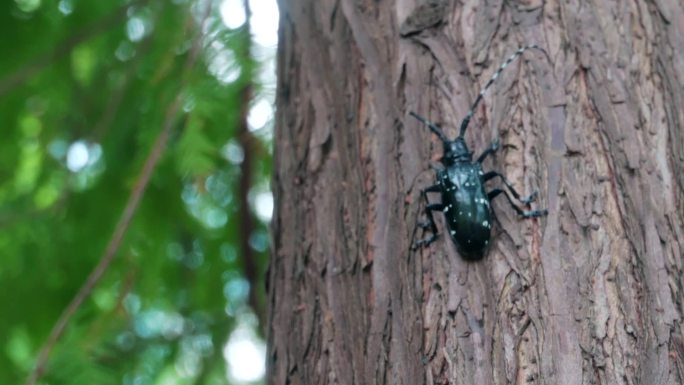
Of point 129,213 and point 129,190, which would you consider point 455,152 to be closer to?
point 129,213

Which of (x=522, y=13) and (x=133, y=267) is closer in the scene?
(x=522, y=13)

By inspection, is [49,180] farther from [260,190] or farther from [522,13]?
[522,13]

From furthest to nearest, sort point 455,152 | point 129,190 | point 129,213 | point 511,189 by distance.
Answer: point 129,190 → point 129,213 → point 455,152 → point 511,189

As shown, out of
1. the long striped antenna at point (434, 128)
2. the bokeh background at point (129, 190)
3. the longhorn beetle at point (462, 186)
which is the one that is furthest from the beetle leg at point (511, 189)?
the bokeh background at point (129, 190)

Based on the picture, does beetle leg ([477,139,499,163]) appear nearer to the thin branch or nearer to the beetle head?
the beetle head

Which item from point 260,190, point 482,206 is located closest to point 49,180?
point 260,190

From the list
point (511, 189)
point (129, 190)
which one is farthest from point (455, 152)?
point (129, 190)
